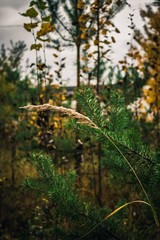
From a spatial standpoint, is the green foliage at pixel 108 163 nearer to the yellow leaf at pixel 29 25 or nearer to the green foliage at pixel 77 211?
the green foliage at pixel 77 211

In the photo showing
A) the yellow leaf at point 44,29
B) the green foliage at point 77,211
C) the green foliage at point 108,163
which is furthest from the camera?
the yellow leaf at point 44,29

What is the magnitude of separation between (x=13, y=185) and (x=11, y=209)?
34 cm

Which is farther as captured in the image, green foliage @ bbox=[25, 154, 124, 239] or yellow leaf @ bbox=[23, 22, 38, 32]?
yellow leaf @ bbox=[23, 22, 38, 32]

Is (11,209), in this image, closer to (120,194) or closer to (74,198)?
(120,194)

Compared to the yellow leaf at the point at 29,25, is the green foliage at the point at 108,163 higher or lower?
lower

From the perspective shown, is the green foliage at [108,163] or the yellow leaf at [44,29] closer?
the green foliage at [108,163]

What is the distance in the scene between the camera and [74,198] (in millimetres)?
1158

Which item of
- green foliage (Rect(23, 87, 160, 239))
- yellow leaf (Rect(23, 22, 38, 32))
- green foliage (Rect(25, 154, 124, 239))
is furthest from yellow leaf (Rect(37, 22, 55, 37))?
green foliage (Rect(25, 154, 124, 239))

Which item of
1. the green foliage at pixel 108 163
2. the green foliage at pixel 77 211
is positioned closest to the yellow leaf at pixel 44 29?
→ the green foliage at pixel 108 163

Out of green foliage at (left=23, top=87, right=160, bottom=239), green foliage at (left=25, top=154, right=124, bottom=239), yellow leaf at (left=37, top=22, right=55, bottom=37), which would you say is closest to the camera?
green foliage at (left=23, top=87, right=160, bottom=239)

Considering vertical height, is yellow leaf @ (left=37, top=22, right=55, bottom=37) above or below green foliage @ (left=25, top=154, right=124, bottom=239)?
above

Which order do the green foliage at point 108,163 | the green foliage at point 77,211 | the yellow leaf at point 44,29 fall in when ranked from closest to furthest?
the green foliage at point 108,163, the green foliage at point 77,211, the yellow leaf at point 44,29

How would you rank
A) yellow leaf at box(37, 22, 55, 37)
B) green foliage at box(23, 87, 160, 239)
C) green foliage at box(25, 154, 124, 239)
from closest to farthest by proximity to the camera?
green foliage at box(23, 87, 160, 239) → green foliage at box(25, 154, 124, 239) → yellow leaf at box(37, 22, 55, 37)

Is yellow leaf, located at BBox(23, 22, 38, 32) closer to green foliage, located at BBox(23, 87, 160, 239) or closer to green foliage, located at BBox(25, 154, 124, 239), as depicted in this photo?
green foliage, located at BBox(23, 87, 160, 239)
